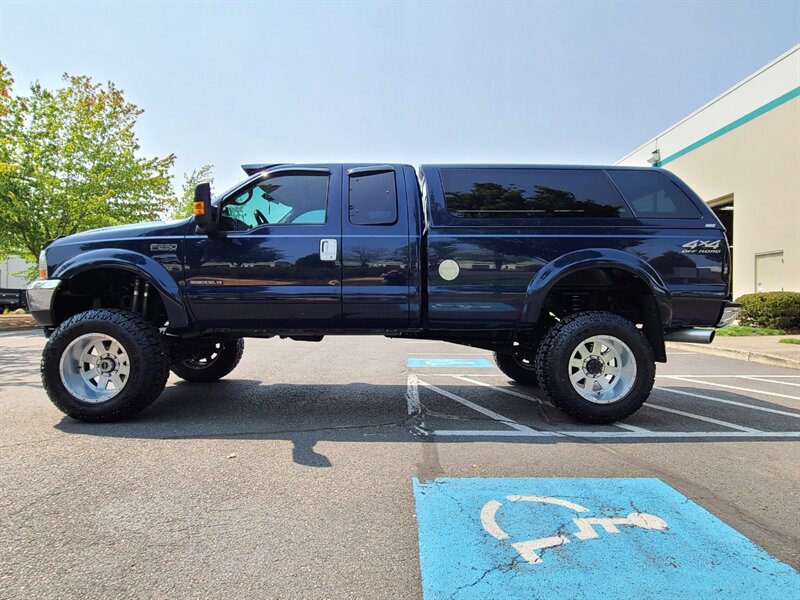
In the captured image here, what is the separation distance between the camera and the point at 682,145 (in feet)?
69.5

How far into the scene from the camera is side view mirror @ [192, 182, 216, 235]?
4383 mm

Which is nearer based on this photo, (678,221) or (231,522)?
(231,522)

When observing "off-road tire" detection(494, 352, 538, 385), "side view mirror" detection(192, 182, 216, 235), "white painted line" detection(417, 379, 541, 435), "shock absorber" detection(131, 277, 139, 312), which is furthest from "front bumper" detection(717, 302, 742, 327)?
"shock absorber" detection(131, 277, 139, 312)

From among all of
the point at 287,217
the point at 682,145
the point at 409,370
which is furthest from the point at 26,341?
the point at 682,145

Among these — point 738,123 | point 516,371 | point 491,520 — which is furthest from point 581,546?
point 738,123

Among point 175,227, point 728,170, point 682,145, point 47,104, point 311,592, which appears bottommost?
point 311,592

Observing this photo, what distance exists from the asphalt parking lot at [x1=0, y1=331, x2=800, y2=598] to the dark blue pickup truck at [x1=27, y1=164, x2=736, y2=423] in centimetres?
51

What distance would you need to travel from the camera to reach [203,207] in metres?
4.40

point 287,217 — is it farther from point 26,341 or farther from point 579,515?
point 26,341

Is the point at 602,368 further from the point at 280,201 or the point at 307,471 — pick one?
the point at 280,201

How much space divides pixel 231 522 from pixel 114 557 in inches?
20.6

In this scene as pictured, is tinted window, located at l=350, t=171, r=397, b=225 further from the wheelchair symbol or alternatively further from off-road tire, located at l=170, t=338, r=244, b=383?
the wheelchair symbol

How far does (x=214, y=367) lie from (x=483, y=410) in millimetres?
3360

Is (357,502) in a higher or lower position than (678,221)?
lower
